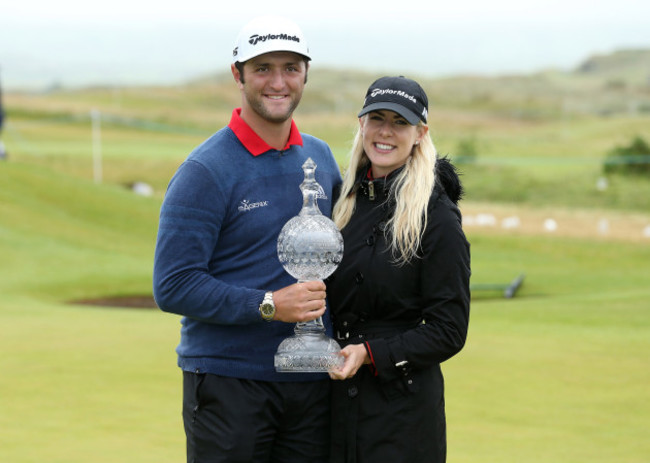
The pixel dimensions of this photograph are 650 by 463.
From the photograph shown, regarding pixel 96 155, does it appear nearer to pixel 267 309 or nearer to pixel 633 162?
pixel 633 162

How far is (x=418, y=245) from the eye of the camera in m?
3.12

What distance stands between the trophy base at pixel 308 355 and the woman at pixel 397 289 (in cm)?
5

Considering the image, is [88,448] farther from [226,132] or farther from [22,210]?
[22,210]

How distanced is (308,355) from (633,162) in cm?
2874


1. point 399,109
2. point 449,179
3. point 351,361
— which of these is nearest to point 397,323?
point 351,361

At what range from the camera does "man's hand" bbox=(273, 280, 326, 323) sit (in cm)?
302

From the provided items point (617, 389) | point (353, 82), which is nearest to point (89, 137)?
point (617, 389)

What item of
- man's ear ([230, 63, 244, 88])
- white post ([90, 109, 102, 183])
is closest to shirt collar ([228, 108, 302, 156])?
man's ear ([230, 63, 244, 88])

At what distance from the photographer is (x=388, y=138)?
10.7ft

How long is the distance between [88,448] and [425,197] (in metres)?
2.77

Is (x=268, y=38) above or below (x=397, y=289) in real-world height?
above

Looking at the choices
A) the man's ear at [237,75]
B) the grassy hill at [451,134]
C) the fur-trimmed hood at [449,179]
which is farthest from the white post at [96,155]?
the fur-trimmed hood at [449,179]

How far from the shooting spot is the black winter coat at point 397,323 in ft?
10.3

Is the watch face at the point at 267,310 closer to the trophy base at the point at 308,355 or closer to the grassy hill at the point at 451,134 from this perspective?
the trophy base at the point at 308,355
